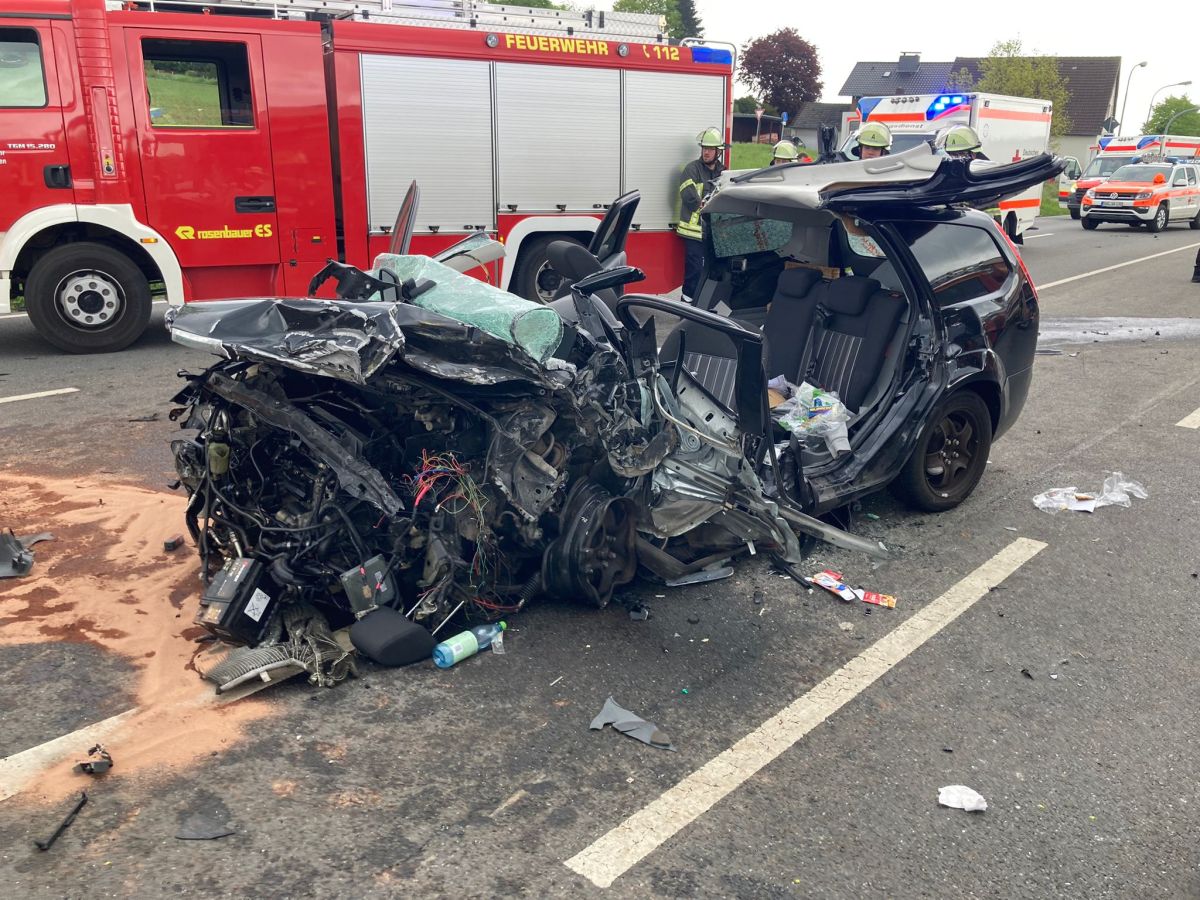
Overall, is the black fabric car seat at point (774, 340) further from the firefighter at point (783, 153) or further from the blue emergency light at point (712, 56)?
the blue emergency light at point (712, 56)

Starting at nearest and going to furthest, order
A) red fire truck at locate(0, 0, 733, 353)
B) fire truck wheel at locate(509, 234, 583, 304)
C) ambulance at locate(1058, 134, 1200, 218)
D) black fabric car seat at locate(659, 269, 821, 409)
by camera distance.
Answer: black fabric car seat at locate(659, 269, 821, 409) → red fire truck at locate(0, 0, 733, 353) → fire truck wheel at locate(509, 234, 583, 304) → ambulance at locate(1058, 134, 1200, 218)

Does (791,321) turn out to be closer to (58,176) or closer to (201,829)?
(201,829)

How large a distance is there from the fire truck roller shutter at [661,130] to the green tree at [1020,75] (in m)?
36.0

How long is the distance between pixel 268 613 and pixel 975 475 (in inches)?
161

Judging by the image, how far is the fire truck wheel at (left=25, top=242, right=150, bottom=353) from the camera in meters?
8.82

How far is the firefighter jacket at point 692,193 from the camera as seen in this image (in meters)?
11.0

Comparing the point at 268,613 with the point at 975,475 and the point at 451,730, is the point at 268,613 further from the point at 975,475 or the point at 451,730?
the point at 975,475

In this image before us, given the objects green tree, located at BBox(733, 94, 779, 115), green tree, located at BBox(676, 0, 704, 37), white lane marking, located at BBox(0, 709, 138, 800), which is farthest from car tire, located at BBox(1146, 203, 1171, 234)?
green tree, located at BBox(676, 0, 704, 37)

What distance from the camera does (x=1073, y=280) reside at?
52.5 ft

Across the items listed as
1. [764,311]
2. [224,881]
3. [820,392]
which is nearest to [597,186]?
[764,311]

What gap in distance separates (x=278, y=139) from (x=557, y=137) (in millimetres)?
2962

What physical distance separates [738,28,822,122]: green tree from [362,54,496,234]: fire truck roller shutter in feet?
202

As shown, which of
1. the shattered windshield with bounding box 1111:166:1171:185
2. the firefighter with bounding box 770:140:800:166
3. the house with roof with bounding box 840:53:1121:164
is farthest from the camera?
the house with roof with bounding box 840:53:1121:164

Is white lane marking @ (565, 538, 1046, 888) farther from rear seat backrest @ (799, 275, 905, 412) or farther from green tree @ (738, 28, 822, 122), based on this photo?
green tree @ (738, 28, 822, 122)
